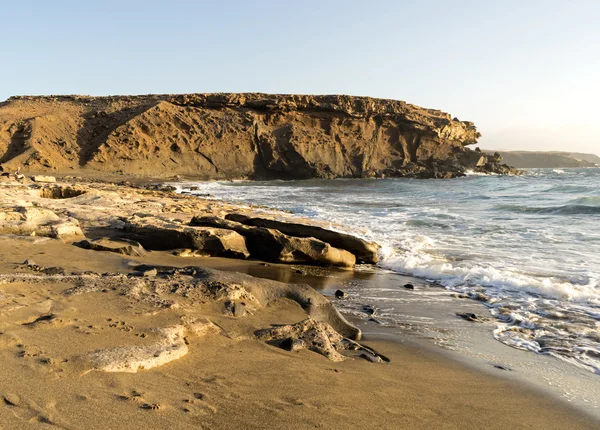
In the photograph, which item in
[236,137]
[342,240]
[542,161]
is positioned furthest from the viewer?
[542,161]

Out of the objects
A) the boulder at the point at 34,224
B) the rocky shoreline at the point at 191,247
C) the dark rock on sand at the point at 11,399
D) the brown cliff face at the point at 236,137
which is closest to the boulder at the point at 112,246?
A: the rocky shoreline at the point at 191,247

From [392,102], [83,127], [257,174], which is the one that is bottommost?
[257,174]

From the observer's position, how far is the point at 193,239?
707 cm

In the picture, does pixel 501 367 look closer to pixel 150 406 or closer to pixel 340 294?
pixel 340 294

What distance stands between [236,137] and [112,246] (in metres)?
34.6

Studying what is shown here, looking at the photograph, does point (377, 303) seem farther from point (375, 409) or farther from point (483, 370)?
point (375, 409)

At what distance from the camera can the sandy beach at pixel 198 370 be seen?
2.23 m

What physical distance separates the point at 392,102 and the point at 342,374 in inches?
1746

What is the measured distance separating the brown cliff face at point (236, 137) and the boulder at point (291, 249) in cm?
2738

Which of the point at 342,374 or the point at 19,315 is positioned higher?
the point at 19,315

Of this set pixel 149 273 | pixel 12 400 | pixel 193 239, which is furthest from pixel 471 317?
pixel 12 400

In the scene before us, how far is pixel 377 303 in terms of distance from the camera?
215 inches

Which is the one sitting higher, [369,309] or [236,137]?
[236,137]

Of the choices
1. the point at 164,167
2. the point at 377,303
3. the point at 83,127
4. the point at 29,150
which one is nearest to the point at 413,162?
the point at 164,167
